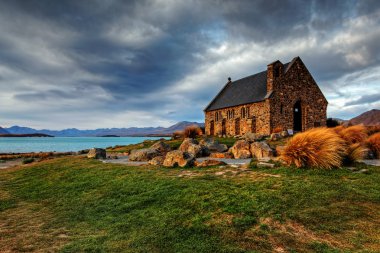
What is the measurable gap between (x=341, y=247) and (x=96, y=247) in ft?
12.7

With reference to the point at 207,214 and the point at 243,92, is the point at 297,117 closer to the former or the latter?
the point at 243,92

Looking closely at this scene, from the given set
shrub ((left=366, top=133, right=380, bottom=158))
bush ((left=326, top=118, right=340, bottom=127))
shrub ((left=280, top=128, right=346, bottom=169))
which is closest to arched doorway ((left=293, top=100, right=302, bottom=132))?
bush ((left=326, top=118, right=340, bottom=127))

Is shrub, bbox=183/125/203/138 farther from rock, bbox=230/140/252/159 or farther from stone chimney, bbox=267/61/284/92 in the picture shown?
rock, bbox=230/140/252/159

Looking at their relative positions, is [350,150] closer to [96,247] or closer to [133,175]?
[133,175]

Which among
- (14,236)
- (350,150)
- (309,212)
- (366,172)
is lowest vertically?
(14,236)

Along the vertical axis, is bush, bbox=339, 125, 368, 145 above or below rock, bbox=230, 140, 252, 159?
above

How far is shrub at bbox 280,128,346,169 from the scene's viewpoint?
7953mm

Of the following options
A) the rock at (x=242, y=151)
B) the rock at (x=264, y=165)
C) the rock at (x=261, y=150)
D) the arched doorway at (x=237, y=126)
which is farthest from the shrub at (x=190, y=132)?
the rock at (x=264, y=165)

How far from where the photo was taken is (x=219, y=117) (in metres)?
36.0

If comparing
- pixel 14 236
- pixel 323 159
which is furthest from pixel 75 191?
pixel 323 159

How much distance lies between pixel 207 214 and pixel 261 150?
729cm

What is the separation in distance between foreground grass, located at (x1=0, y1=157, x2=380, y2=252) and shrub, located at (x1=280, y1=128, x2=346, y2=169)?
1.66 feet

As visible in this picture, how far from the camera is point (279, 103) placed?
27.1 m

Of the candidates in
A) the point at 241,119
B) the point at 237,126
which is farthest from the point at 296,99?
the point at 237,126
